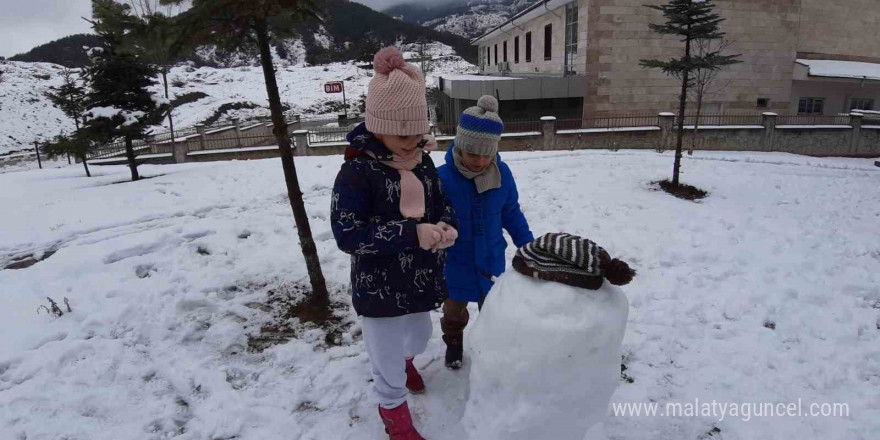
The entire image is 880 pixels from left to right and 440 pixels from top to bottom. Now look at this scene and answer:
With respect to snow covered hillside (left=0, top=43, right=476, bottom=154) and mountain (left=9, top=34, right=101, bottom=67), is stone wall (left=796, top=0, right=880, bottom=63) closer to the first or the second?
snow covered hillside (left=0, top=43, right=476, bottom=154)

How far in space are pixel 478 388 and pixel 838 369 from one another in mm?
3344

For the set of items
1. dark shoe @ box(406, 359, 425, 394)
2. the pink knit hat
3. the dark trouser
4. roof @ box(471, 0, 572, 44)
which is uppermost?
roof @ box(471, 0, 572, 44)

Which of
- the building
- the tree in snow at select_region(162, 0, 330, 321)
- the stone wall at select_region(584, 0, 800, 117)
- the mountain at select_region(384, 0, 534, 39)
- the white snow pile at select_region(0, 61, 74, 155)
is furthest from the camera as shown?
the mountain at select_region(384, 0, 534, 39)

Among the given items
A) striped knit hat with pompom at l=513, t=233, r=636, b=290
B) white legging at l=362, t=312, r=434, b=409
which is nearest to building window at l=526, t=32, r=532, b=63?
white legging at l=362, t=312, r=434, b=409

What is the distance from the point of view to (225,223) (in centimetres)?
609

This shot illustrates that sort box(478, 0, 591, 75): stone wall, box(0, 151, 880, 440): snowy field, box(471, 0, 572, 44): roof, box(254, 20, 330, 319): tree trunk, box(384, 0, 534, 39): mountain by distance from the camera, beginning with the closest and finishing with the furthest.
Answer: box(0, 151, 880, 440): snowy field < box(254, 20, 330, 319): tree trunk < box(478, 0, 591, 75): stone wall < box(471, 0, 572, 44): roof < box(384, 0, 534, 39): mountain

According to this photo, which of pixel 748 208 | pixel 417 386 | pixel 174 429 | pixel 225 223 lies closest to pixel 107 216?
pixel 225 223

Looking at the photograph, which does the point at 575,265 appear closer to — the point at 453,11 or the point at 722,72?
the point at 722,72

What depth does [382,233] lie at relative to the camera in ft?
6.89

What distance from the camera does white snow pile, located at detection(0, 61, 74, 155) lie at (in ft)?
109

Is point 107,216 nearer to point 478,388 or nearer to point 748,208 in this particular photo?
point 478,388

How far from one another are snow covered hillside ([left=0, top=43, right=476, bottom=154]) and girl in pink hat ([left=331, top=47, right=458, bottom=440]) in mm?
39369

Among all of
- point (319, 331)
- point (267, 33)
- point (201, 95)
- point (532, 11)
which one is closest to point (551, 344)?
point (319, 331)

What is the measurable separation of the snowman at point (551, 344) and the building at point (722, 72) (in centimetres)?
1924
